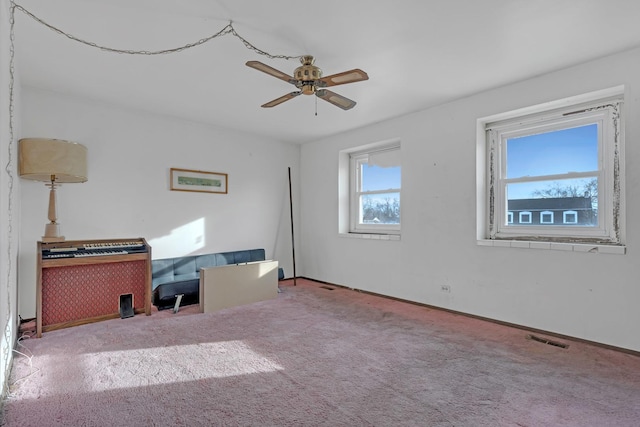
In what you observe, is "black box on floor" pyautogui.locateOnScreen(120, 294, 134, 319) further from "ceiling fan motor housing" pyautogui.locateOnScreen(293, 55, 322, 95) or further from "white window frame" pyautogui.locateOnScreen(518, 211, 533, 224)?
"white window frame" pyautogui.locateOnScreen(518, 211, 533, 224)

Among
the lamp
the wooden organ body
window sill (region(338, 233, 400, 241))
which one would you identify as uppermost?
the lamp

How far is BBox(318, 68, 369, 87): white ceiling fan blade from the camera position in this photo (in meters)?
2.17

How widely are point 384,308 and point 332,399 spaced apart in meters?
2.00

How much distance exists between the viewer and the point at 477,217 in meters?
3.46

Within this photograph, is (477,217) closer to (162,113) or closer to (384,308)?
(384,308)

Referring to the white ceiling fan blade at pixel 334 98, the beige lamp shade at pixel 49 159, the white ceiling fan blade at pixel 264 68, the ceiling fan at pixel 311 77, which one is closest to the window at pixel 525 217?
the white ceiling fan blade at pixel 334 98

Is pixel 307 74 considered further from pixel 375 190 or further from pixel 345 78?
pixel 375 190

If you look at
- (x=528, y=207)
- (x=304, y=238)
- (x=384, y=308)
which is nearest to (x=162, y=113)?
(x=304, y=238)

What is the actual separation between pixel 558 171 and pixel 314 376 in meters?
2.78

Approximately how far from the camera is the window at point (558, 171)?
2773 millimetres

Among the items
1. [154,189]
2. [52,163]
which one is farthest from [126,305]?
[52,163]

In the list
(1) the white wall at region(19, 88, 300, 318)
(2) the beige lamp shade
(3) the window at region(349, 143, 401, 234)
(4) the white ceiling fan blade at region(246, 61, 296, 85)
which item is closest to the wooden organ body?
(1) the white wall at region(19, 88, 300, 318)

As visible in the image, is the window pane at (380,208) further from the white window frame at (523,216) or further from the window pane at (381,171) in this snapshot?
the white window frame at (523,216)

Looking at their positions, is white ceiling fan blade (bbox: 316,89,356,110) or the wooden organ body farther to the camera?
the wooden organ body
